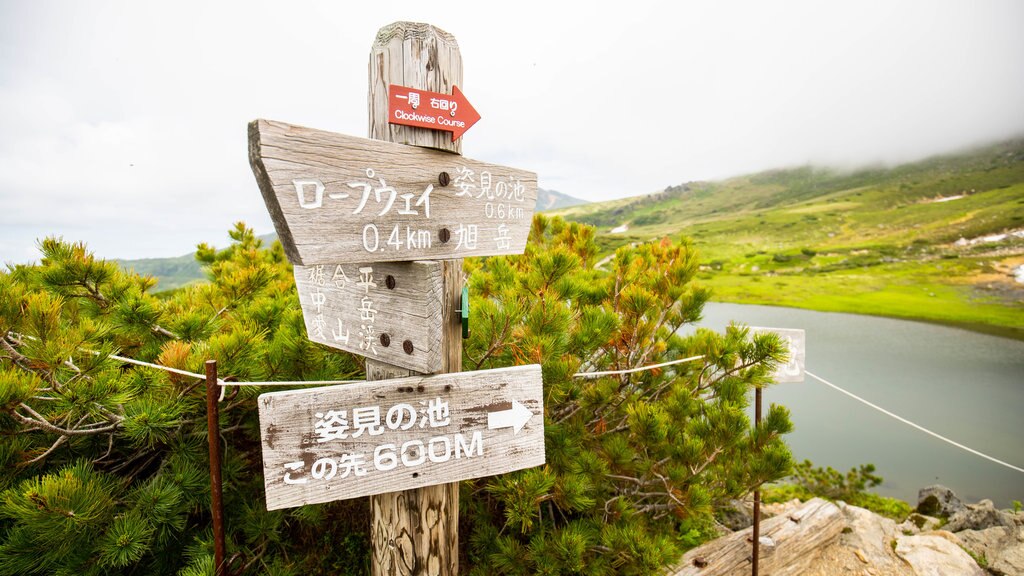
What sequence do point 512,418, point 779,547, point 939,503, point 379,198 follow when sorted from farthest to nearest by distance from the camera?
point 939,503 → point 779,547 → point 512,418 → point 379,198

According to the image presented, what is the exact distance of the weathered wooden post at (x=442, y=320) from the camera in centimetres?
129

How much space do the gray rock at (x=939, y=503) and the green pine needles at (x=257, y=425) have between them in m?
6.09

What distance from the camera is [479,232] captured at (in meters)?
1.29

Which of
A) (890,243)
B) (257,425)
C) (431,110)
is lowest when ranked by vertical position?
(257,425)

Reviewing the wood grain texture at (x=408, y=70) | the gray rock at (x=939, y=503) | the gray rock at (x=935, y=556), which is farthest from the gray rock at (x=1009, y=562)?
the wood grain texture at (x=408, y=70)

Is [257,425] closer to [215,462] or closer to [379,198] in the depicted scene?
[215,462]

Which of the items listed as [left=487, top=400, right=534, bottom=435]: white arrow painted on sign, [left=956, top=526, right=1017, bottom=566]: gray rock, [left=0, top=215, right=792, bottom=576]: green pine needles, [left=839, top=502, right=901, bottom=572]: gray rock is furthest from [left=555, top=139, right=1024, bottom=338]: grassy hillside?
[left=956, top=526, right=1017, bottom=566]: gray rock

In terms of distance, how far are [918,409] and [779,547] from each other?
Result: 343 inches

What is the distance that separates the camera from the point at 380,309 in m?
1.29

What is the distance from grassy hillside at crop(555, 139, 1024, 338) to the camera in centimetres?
2138

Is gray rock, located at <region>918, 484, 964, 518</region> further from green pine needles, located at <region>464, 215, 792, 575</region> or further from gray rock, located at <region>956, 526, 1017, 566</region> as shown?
green pine needles, located at <region>464, 215, 792, 575</region>

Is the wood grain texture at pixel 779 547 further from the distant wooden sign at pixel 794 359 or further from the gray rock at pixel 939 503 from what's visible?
the gray rock at pixel 939 503

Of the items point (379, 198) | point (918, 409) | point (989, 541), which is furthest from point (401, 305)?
point (918, 409)

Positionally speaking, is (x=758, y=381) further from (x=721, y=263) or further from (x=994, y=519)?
(x=721, y=263)
